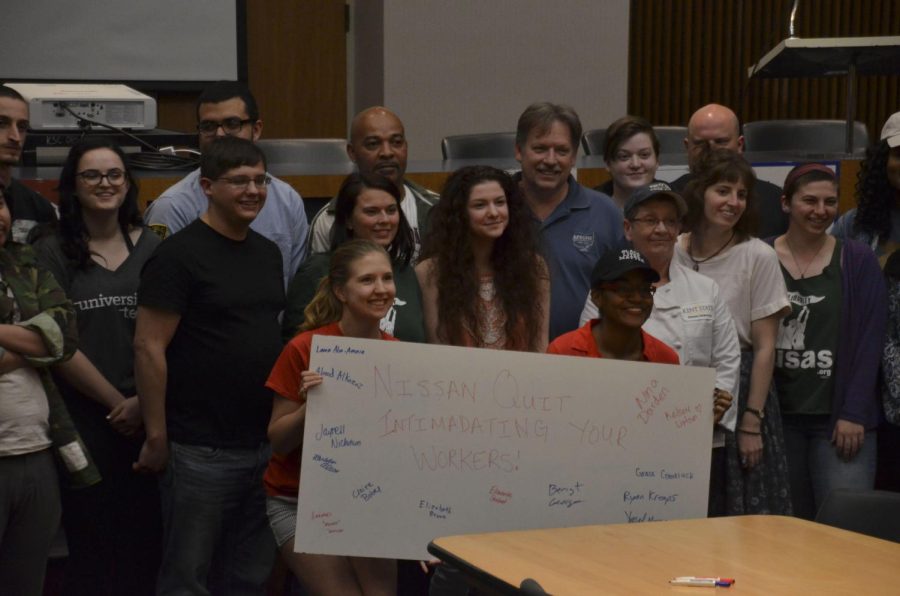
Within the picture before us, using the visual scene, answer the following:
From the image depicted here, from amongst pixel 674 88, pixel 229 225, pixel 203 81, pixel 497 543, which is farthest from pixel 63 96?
pixel 674 88

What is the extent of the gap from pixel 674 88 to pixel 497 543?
7.45 meters

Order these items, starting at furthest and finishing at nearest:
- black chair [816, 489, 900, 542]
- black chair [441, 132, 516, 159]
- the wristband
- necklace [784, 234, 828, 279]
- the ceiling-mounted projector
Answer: black chair [441, 132, 516, 159] → the ceiling-mounted projector → necklace [784, 234, 828, 279] → the wristband → black chair [816, 489, 900, 542]

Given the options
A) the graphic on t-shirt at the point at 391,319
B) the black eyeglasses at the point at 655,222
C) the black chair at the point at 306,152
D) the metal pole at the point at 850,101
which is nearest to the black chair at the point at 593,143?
the metal pole at the point at 850,101

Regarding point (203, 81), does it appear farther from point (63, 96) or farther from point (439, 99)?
point (63, 96)

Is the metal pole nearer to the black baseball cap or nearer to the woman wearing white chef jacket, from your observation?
the woman wearing white chef jacket

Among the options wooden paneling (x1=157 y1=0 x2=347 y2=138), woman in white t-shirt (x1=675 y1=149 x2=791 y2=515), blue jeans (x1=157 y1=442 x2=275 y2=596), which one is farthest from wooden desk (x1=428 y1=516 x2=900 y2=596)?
wooden paneling (x1=157 y1=0 x2=347 y2=138)

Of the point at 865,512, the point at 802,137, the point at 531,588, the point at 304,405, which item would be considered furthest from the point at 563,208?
the point at 802,137

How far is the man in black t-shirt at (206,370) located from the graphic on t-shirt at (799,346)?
1.64 m

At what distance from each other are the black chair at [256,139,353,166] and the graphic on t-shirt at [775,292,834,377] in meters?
2.37

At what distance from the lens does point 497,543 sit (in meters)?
2.85

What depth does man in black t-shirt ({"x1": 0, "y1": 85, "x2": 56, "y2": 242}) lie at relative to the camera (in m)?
3.82

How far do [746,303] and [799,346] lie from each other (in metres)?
0.26

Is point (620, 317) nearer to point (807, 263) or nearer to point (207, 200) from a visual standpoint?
point (807, 263)

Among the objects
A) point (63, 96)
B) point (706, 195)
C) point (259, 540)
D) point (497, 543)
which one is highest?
point (63, 96)
